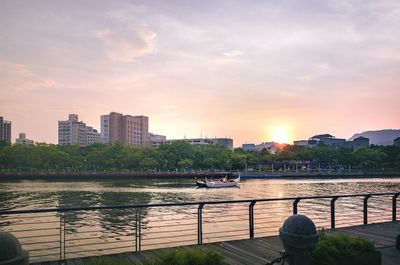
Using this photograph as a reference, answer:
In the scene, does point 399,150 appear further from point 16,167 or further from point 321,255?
point 321,255

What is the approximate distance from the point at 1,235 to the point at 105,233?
20.7 metres

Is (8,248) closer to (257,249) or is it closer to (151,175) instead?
(257,249)

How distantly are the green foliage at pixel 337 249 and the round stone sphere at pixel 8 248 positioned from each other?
4.87 meters

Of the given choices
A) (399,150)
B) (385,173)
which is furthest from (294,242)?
(399,150)

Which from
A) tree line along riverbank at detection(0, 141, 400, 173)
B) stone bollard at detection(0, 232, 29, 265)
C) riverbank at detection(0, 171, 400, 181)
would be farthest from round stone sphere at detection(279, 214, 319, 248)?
tree line along riverbank at detection(0, 141, 400, 173)

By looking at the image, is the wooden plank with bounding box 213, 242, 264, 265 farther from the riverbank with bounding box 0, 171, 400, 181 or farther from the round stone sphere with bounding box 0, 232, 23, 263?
the riverbank with bounding box 0, 171, 400, 181

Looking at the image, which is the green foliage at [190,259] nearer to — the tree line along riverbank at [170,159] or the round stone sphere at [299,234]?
the round stone sphere at [299,234]

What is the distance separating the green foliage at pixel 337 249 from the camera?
251 inches

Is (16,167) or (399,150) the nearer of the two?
(16,167)

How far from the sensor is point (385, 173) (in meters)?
148

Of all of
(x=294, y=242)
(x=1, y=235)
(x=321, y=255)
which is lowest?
(x=321, y=255)

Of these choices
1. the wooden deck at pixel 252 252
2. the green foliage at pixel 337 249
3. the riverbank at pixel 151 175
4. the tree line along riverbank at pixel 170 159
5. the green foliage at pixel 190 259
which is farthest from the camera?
the tree line along riverbank at pixel 170 159

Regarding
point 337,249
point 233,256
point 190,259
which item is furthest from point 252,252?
point 190,259

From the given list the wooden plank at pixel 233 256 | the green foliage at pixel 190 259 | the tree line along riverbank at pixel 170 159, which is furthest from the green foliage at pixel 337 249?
the tree line along riverbank at pixel 170 159
